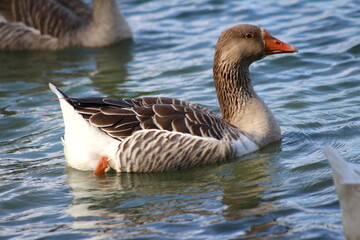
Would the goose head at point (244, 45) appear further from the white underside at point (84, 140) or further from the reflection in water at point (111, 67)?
the reflection in water at point (111, 67)

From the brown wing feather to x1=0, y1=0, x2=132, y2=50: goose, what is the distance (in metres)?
5.98

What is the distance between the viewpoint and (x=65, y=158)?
909cm

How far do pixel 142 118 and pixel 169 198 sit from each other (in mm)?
1219

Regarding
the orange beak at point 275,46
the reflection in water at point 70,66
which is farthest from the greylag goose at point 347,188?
the reflection in water at point 70,66

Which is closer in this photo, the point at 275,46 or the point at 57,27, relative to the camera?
the point at 275,46

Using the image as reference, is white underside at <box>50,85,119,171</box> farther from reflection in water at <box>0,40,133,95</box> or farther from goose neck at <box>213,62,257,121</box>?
reflection in water at <box>0,40,133,95</box>

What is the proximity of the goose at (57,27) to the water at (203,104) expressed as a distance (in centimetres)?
23

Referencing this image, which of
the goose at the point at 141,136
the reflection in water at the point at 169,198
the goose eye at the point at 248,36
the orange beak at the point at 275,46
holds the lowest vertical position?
the reflection in water at the point at 169,198

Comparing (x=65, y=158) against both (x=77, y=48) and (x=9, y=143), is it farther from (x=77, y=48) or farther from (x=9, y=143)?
(x=77, y=48)

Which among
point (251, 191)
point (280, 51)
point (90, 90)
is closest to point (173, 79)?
point (90, 90)

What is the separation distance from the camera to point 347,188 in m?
5.48

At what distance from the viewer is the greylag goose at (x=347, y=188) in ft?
17.6

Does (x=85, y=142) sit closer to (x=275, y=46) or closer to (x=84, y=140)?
(x=84, y=140)

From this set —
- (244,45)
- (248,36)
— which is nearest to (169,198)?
(244,45)
